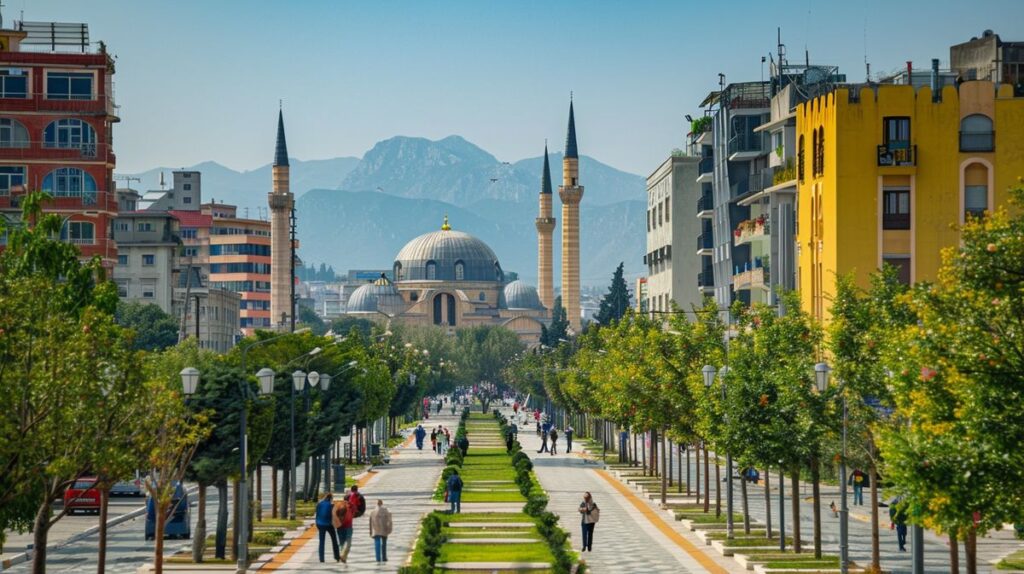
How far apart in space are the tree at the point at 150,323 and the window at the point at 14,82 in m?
39.2

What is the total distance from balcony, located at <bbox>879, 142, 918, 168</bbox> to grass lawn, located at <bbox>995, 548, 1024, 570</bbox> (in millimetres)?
22162

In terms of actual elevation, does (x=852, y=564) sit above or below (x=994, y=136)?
below

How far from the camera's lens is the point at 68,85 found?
8625 centimetres

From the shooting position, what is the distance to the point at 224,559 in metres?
43.5

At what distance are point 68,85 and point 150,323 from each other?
4546 centimetres

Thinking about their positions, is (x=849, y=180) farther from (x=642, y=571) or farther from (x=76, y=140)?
(x=76, y=140)

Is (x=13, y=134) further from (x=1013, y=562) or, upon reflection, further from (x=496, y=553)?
(x=1013, y=562)

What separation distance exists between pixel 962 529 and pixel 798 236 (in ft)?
158

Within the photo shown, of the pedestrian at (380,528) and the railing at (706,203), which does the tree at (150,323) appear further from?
the pedestrian at (380,528)

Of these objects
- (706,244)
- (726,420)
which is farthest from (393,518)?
(706,244)

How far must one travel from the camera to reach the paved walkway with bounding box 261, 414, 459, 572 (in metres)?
42.7

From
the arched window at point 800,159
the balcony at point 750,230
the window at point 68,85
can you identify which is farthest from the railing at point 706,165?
the window at point 68,85

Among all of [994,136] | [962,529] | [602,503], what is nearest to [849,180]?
[994,136]

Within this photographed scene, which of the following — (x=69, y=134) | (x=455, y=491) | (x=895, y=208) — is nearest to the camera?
(x=455, y=491)
